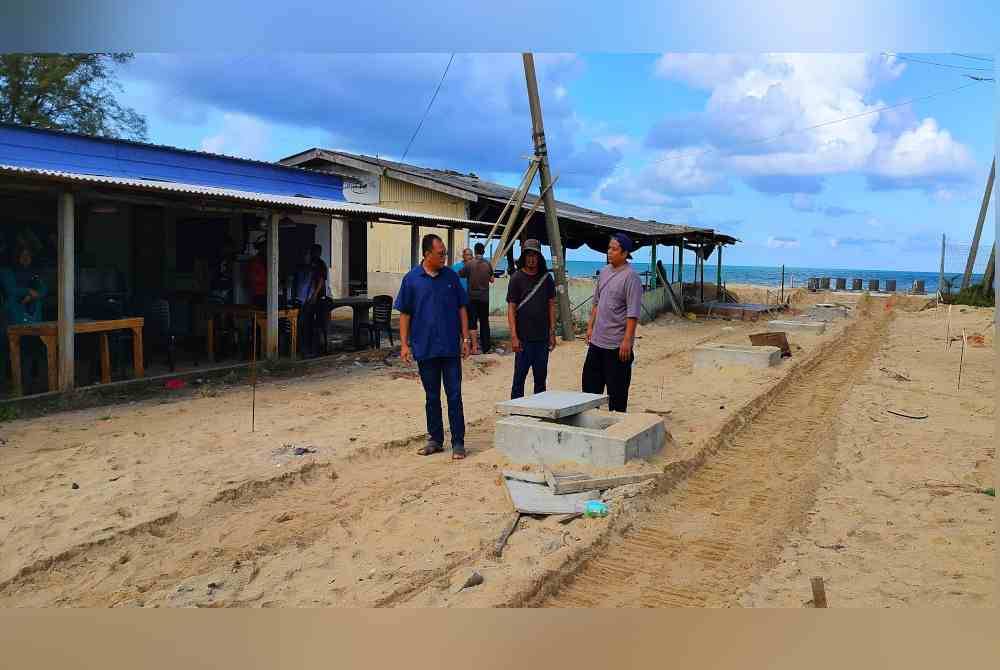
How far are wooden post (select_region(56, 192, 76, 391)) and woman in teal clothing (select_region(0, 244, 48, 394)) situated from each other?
819mm

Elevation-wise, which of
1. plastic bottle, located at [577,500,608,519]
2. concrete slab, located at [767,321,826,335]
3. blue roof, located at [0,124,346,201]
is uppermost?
blue roof, located at [0,124,346,201]

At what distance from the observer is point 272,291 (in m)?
10.8

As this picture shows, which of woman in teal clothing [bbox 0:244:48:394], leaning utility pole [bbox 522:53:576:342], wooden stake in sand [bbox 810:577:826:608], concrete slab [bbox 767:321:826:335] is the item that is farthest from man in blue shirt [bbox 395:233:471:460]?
concrete slab [bbox 767:321:826:335]

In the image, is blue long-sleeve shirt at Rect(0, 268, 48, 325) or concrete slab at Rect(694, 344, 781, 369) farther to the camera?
concrete slab at Rect(694, 344, 781, 369)

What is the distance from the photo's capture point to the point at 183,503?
5027mm

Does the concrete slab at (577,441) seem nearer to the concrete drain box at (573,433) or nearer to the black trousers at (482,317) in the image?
the concrete drain box at (573,433)

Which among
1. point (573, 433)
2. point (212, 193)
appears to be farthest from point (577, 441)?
point (212, 193)

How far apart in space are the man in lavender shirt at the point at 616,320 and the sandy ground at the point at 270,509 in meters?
0.73

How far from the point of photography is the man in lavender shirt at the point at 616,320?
6461 mm

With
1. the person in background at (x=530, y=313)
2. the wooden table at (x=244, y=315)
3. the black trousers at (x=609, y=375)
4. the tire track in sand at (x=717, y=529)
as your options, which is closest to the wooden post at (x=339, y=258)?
the wooden table at (x=244, y=315)

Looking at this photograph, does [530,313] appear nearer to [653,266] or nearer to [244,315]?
[244,315]

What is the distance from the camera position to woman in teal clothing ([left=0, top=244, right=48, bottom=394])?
28.2 feet

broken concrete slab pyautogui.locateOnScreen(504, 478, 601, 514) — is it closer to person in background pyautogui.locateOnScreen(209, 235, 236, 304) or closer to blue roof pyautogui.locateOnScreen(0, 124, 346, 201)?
person in background pyautogui.locateOnScreen(209, 235, 236, 304)

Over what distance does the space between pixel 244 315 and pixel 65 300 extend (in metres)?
2.97
